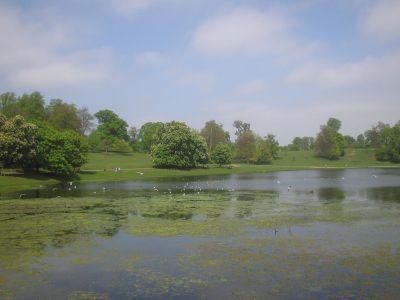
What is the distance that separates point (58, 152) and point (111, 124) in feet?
296

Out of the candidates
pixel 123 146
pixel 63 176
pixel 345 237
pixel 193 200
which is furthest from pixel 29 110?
pixel 345 237

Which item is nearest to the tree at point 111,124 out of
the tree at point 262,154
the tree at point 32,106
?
the tree at point 32,106

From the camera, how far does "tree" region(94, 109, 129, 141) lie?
6432 inches

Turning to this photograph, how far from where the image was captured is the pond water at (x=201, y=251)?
1577cm

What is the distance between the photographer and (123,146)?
145m

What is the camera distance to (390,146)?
155 meters

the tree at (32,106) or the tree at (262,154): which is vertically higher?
the tree at (32,106)

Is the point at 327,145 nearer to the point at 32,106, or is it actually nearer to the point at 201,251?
the point at 32,106

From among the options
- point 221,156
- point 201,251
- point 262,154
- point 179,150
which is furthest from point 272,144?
point 201,251

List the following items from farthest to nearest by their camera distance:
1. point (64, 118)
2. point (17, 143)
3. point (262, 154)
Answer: point (262, 154) < point (64, 118) < point (17, 143)

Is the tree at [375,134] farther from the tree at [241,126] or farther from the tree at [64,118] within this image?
the tree at [64,118]

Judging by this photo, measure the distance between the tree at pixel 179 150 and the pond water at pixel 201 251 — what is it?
6440 cm

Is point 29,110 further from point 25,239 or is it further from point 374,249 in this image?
point 374,249

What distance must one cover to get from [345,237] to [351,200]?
2077 cm
